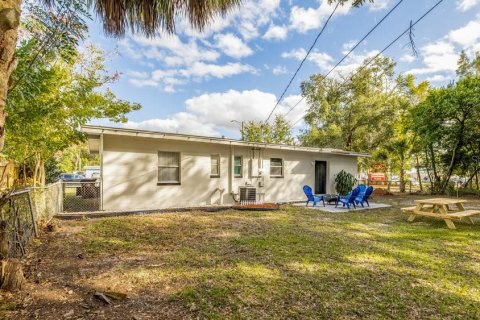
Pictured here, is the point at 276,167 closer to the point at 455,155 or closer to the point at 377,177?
the point at 455,155

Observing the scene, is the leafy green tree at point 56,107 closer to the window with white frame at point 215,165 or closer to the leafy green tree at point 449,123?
the window with white frame at point 215,165

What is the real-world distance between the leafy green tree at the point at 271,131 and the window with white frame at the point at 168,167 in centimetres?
2170

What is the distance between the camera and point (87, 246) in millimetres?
4934

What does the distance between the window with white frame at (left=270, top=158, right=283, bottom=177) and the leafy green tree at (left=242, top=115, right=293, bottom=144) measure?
18.8 metres

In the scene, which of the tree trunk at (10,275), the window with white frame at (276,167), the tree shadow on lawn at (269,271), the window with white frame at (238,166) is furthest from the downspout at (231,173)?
the tree trunk at (10,275)

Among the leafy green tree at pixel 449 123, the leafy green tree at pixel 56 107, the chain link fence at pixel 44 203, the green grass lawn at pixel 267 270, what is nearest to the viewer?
the green grass lawn at pixel 267 270

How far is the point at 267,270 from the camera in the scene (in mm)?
3910

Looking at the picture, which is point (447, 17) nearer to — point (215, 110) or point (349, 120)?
point (349, 120)

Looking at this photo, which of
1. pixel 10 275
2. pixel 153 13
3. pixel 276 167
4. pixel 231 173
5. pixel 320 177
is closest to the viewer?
pixel 153 13

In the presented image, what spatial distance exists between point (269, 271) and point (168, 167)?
672 centimetres

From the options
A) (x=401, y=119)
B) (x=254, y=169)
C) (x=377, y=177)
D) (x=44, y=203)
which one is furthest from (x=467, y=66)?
(x=44, y=203)

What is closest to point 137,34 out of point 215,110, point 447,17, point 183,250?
point 183,250

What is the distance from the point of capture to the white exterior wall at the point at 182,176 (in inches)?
340

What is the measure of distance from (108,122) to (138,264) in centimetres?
1097
